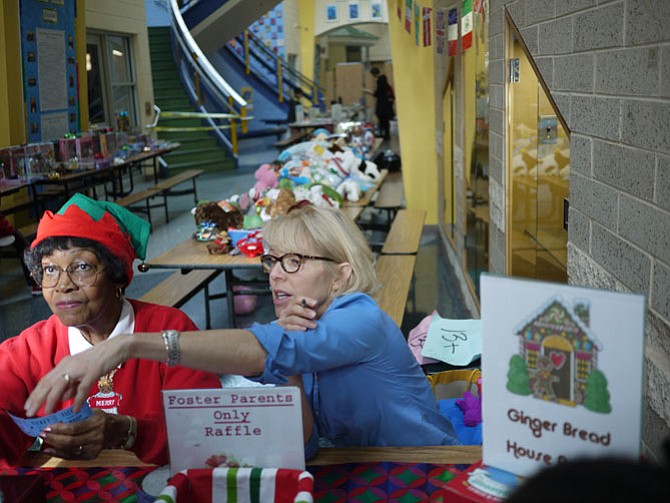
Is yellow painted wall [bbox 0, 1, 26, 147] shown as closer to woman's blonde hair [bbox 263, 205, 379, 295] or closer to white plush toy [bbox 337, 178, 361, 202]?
white plush toy [bbox 337, 178, 361, 202]

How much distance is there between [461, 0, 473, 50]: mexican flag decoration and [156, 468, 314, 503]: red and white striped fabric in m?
4.09

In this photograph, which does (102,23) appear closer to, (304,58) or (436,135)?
(436,135)

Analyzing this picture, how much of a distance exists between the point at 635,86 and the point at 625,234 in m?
0.35

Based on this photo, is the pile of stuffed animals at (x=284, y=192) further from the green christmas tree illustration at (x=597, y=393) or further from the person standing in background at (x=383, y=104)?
the person standing in background at (x=383, y=104)

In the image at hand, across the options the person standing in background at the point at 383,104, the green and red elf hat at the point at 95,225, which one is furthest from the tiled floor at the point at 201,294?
the person standing in background at the point at 383,104

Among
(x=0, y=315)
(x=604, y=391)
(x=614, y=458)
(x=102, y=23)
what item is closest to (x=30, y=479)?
(x=604, y=391)

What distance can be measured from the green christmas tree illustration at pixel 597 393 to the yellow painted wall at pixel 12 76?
8.49 meters

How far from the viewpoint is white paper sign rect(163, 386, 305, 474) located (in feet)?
4.50

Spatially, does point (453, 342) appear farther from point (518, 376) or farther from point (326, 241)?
point (518, 376)

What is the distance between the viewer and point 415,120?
8484mm

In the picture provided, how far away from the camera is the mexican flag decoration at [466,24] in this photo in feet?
16.3

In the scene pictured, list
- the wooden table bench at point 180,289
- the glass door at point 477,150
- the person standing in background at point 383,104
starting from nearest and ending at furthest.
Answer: the glass door at point 477,150, the wooden table bench at point 180,289, the person standing in background at point 383,104

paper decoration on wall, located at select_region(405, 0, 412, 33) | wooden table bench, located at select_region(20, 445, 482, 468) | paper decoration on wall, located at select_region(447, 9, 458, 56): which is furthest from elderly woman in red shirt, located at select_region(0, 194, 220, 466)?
paper decoration on wall, located at select_region(405, 0, 412, 33)

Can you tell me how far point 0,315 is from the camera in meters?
5.99
